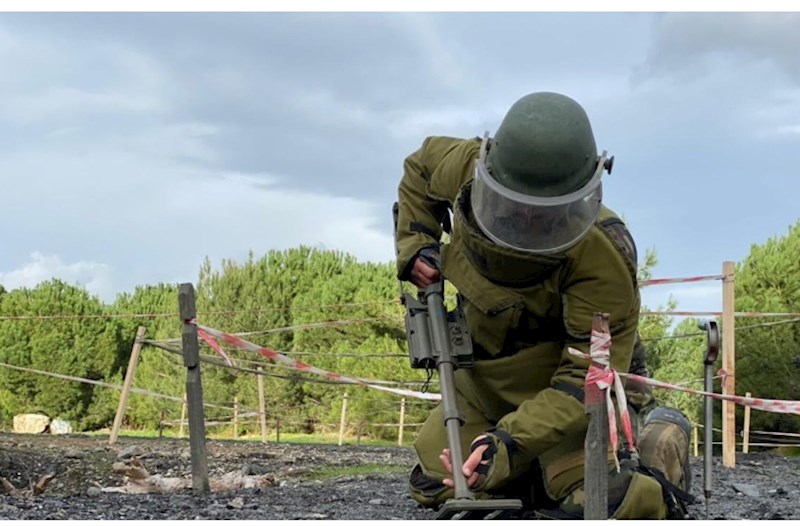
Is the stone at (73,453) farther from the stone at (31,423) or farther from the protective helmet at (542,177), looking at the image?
the stone at (31,423)

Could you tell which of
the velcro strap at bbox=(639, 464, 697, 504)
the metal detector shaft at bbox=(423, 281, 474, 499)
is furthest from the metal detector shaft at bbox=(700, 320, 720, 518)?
the metal detector shaft at bbox=(423, 281, 474, 499)

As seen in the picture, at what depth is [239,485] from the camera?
5.93 m

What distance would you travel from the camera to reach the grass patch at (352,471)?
720cm

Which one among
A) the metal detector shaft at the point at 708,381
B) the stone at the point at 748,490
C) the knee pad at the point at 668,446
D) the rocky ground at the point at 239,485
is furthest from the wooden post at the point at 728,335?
the knee pad at the point at 668,446

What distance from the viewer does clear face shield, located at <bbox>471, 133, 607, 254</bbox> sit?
3.00 metres

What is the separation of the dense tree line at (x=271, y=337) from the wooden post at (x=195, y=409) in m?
13.0

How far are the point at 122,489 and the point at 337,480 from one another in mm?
1616

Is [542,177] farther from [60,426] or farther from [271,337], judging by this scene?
[60,426]

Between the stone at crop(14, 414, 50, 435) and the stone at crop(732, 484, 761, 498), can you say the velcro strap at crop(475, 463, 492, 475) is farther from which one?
the stone at crop(14, 414, 50, 435)

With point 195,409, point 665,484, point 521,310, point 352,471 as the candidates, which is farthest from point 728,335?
point 521,310

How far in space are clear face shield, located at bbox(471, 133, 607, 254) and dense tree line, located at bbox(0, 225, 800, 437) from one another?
48.2 ft

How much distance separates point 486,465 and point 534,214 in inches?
33.9

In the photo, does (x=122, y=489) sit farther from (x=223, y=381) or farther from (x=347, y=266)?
(x=347, y=266)

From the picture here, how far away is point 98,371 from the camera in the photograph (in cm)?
2736
